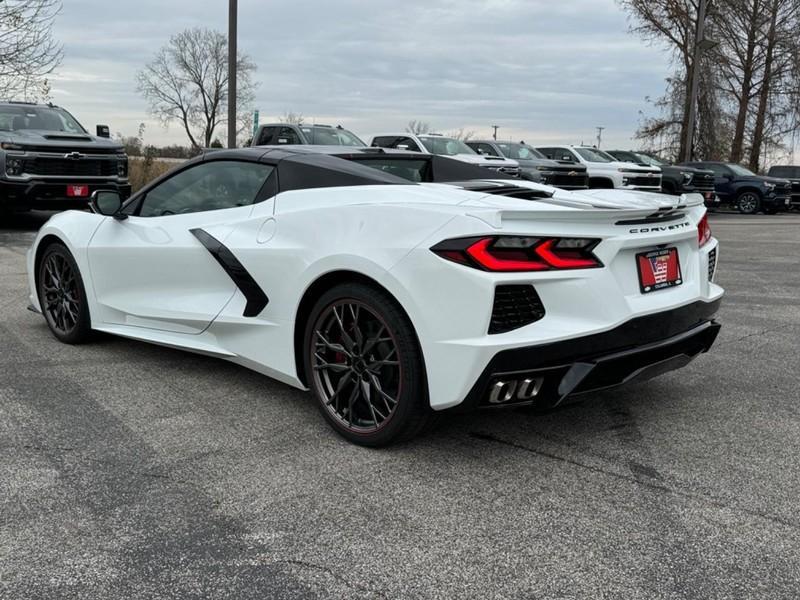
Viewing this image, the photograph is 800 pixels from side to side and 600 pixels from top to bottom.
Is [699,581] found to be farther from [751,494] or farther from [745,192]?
[745,192]

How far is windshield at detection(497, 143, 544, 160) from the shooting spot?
19844mm

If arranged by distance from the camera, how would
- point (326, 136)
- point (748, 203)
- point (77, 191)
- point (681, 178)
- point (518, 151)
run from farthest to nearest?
point (748, 203), point (681, 178), point (518, 151), point (326, 136), point (77, 191)

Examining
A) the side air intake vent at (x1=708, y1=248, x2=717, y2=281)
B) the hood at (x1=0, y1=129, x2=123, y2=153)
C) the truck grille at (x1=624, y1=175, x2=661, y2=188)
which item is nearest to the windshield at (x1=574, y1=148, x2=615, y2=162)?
the truck grille at (x1=624, y1=175, x2=661, y2=188)

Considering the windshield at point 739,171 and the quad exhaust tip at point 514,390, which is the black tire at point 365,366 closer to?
the quad exhaust tip at point 514,390

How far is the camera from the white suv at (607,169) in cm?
2050

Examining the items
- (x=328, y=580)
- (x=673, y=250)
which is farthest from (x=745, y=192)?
(x=328, y=580)

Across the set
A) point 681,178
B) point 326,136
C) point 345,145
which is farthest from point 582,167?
point 345,145

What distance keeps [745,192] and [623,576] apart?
25526 mm

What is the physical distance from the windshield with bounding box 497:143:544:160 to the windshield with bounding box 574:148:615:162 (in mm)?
1882

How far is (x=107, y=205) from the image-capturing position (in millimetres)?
4984

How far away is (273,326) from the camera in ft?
12.8

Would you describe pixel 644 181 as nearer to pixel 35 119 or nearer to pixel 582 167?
pixel 582 167

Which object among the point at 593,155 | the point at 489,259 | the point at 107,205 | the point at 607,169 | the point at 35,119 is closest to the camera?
the point at 489,259

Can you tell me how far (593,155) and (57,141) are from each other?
1428cm
